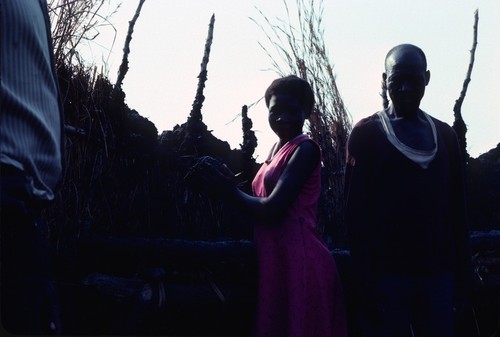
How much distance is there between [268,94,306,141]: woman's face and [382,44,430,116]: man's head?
40 cm

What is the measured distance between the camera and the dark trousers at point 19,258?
1.34 meters

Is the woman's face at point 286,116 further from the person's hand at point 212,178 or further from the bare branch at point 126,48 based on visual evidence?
the bare branch at point 126,48

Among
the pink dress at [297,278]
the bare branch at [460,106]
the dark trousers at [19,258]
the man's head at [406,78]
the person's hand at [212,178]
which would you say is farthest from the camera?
the bare branch at [460,106]

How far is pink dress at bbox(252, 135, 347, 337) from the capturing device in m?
2.29

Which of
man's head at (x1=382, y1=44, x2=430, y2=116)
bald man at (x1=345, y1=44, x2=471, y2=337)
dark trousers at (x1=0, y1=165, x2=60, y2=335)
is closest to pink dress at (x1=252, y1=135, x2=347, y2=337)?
bald man at (x1=345, y1=44, x2=471, y2=337)

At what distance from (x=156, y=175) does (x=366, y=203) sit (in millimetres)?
2880

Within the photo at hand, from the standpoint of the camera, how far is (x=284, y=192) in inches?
91.7

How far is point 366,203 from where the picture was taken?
247cm

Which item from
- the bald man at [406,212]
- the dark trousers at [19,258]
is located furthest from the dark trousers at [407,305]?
the dark trousers at [19,258]

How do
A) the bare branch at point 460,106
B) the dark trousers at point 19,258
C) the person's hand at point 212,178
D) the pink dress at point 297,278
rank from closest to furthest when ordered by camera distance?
the dark trousers at point 19,258 → the pink dress at point 297,278 → the person's hand at point 212,178 → the bare branch at point 460,106

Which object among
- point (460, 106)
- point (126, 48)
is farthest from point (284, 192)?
point (460, 106)

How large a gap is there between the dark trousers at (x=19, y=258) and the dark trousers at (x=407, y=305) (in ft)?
4.35

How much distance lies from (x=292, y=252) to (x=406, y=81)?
851 mm

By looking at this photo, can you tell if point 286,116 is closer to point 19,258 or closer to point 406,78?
point 406,78
